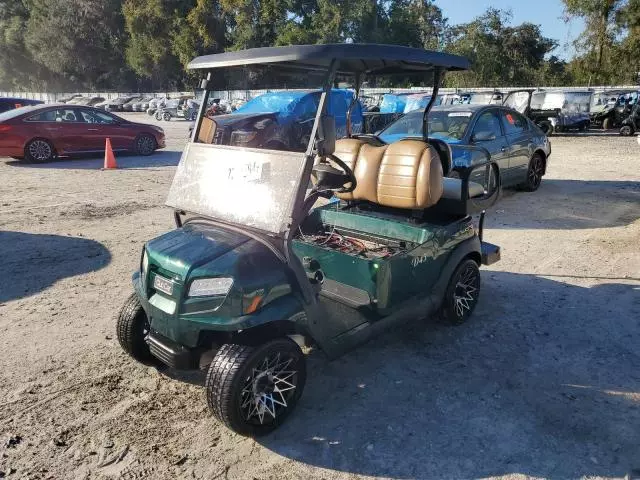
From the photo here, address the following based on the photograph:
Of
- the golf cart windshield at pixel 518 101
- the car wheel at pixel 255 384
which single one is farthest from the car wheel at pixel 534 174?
the golf cart windshield at pixel 518 101

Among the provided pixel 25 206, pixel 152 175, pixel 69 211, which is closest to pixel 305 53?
pixel 69 211

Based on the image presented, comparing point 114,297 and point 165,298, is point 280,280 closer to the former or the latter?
point 165,298

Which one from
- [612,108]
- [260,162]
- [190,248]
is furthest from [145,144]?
[612,108]

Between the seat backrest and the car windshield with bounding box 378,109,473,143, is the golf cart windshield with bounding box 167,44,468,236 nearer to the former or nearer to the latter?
the seat backrest

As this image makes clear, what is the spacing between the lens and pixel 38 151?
40.6 feet

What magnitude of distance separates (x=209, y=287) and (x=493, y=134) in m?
6.79

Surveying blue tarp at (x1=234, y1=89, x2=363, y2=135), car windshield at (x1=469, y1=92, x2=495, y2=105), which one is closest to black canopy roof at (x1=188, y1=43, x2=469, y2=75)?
blue tarp at (x1=234, y1=89, x2=363, y2=135)

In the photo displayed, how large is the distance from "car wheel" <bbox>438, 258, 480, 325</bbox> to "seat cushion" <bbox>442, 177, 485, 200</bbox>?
555mm

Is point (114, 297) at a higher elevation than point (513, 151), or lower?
lower

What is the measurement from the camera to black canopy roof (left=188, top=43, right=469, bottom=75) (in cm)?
296

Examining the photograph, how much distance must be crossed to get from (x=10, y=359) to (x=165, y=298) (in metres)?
1.73

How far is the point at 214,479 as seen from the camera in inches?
106

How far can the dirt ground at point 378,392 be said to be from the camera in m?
2.81

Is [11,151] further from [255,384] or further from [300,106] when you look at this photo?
[255,384]
